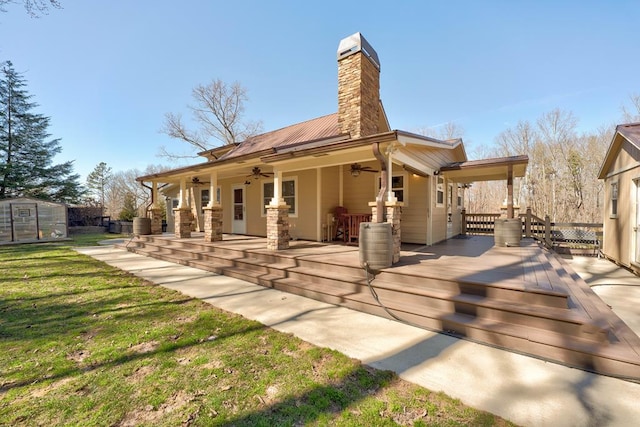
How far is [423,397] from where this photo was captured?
2.17 meters

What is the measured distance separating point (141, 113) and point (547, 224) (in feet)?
86.6

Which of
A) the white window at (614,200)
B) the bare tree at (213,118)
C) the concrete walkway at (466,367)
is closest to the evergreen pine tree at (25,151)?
the bare tree at (213,118)

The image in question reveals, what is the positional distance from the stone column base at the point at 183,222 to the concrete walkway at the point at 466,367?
20.0 ft

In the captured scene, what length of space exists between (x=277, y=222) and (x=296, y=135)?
17.4 feet

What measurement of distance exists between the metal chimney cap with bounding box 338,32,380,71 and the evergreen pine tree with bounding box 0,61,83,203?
25211 millimetres

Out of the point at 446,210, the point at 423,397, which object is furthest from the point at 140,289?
the point at 446,210

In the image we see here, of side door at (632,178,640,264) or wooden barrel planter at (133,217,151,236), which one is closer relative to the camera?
side door at (632,178,640,264)

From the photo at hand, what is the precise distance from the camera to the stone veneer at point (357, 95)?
8109 mm

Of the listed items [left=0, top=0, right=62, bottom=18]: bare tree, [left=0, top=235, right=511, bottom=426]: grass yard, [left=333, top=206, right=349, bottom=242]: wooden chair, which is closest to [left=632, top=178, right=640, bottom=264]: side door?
[left=333, top=206, right=349, bottom=242]: wooden chair

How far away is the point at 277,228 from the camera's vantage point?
6.68 meters

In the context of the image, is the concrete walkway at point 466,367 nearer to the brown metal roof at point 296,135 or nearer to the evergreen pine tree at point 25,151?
the brown metal roof at point 296,135

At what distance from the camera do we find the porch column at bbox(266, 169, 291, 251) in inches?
263

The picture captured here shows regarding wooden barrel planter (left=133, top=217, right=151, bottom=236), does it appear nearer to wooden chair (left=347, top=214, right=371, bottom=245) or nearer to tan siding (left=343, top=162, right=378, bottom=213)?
tan siding (left=343, top=162, right=378, bottom=213)

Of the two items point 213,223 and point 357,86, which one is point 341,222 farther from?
point 357,86
